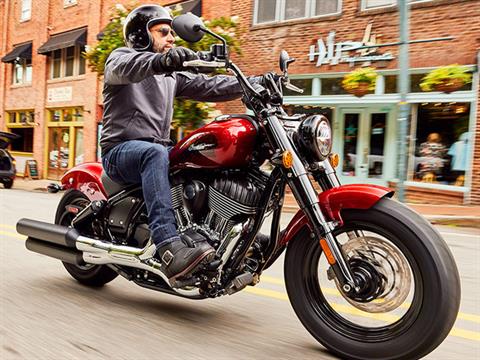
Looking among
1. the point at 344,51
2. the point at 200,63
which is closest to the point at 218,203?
the point at 200,63

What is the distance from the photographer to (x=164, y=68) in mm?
2695

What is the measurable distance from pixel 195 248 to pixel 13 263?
9.29 ft

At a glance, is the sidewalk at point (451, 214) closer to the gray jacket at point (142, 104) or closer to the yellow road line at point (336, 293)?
the yellow road line at point (336, 293)

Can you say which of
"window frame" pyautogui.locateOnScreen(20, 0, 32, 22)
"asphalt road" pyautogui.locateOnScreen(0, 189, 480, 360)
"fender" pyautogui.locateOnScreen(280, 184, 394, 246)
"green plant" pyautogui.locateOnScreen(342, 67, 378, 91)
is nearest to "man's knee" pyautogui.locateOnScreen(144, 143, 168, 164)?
"fender" pyautogui.locateOnScreen(280, 184, 394, 246)

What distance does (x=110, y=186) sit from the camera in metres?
3.59

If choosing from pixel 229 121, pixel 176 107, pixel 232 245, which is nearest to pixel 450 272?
pixel 232 245

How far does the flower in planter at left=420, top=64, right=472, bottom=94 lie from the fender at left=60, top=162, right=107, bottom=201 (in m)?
9.41

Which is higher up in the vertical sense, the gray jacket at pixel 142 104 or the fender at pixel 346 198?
the gray jacket at pixel 142 104

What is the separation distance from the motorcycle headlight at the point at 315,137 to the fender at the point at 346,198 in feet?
0.67

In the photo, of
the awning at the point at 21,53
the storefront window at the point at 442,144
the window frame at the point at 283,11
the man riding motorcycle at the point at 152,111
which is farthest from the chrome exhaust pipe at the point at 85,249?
the awning at the point at 21,53

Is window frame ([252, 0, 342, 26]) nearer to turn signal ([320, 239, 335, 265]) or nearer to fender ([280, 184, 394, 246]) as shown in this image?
fender ([280, 184, 394, 246])

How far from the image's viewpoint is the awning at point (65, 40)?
69.9 feet

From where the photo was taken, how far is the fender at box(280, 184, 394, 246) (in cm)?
246

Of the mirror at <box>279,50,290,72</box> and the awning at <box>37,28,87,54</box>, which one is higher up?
the awning at <box>37,28,87,54</box>
